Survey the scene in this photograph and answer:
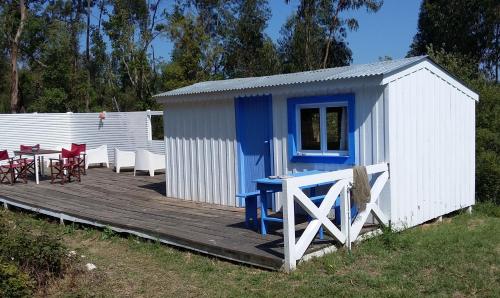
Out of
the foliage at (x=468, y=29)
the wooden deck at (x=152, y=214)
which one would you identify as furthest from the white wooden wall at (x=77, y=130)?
the foliage at (x=468, y=29)

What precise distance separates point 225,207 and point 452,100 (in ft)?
13.5

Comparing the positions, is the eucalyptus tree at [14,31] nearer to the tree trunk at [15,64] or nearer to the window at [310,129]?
the tree trunk at [15,64]

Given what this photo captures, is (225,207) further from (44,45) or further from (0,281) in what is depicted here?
(44,45)

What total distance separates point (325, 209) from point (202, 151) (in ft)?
13.6

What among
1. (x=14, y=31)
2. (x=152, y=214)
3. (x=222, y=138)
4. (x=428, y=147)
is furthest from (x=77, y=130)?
(x=14, y=31)

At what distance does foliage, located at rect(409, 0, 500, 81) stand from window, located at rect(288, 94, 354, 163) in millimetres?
20611

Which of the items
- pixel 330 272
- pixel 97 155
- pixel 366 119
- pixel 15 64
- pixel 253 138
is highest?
pixel 15 64

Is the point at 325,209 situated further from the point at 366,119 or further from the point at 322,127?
the point at 322,127

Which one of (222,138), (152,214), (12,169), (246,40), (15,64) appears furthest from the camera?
(246,40)

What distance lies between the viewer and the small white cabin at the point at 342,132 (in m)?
7.16

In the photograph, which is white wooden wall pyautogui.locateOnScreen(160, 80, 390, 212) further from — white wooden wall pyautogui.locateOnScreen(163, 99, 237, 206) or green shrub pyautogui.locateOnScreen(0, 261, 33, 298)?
green shrub pyautogui.locateOnScreen(0, 261, 33, 298)

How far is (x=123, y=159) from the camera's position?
599 inches

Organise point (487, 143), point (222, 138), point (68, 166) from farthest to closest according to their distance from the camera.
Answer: point (68, 166), point (487, 143), point (222, 138)

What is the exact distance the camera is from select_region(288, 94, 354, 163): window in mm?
7414
